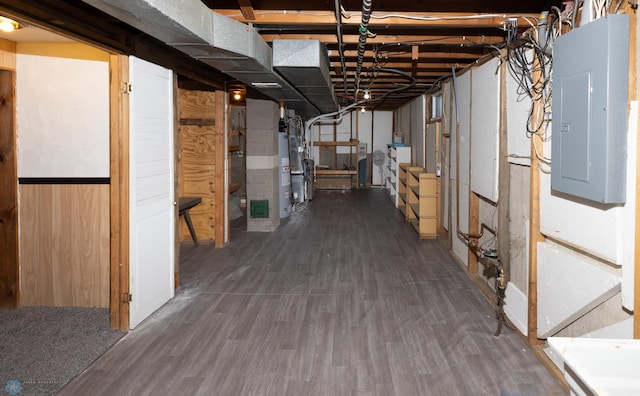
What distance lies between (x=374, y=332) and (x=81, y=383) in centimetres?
182

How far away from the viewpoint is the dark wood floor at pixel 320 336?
272 centimetres

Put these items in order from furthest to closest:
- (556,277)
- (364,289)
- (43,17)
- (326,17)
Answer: (364,289) < (326,17) < (556,277) < (43,17)

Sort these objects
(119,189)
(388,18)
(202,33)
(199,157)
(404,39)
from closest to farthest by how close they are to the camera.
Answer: (202,33), (119,189), (388,18), (404,39), (199,157)

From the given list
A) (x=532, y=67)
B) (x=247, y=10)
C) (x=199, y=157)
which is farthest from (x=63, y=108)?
(x=532, y=67)

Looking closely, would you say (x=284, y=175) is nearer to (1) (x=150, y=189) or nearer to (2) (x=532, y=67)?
(1) (x=150, y=189)

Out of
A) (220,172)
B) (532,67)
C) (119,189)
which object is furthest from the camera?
(220,172)

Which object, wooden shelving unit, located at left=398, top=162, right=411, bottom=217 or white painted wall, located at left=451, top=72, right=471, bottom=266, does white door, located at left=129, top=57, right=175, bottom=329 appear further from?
wooden shelving unit, located at left=398, top=162, right=411, bottom=217

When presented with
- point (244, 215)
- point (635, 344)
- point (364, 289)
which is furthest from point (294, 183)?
point (635, 344)

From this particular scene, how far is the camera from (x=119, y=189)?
341 centimetres

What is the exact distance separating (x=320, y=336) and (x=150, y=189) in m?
1.65

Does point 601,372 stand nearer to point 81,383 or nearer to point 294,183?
point 81,383

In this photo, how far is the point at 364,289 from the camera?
14.9ft

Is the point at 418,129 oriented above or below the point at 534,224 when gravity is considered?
above

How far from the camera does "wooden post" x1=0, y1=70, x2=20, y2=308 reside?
382 cm
